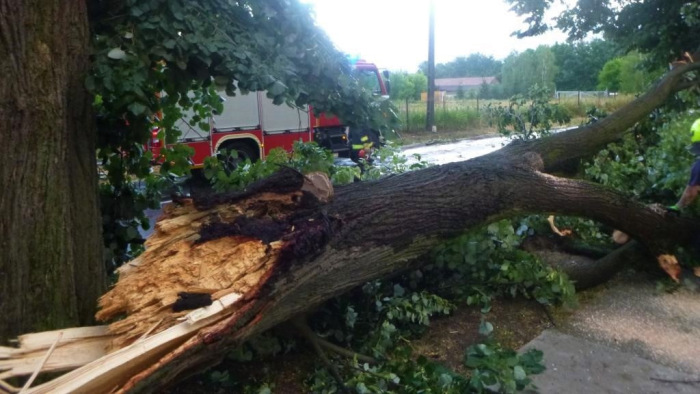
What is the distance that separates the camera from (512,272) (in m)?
4.59

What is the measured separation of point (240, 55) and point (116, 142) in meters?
1.29

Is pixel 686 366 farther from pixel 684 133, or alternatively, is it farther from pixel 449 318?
pixel 684 133

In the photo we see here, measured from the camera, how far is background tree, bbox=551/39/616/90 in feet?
160

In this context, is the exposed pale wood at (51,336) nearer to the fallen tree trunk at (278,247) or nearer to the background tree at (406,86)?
the fallen tree trunk at (278,247)

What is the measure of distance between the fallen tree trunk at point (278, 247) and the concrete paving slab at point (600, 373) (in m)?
0.88

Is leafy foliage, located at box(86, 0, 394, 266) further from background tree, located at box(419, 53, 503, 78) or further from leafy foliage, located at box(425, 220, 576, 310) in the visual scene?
background tree, located at box(419, 53, 503, 78)

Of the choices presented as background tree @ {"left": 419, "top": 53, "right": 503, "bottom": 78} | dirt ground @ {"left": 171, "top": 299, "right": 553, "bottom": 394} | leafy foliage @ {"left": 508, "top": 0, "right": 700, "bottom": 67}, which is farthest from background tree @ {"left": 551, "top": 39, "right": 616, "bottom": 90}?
dirt ground @ {"left": 171, "top": 299, "right": 553, "bottom": 394}

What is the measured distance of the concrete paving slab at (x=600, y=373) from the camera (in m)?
3.62

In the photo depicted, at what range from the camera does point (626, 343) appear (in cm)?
424

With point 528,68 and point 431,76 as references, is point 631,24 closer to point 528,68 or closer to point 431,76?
point 431,76

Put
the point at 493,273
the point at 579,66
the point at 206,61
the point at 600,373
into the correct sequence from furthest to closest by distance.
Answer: the point at 579,66
the point at 493,273
the point at 600,373
the point at 206,61

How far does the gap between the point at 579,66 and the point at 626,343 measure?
49.0m

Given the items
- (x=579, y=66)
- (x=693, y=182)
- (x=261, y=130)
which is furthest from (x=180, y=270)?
(x=579, y=66)

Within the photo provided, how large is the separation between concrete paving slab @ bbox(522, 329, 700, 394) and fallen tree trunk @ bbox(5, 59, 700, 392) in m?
0.88
